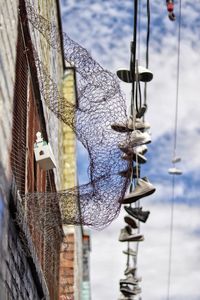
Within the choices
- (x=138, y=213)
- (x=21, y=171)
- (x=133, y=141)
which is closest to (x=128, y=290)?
(x=138, y=213)

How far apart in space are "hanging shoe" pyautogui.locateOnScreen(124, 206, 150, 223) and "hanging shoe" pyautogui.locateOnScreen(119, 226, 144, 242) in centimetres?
190

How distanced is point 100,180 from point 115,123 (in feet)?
1.29

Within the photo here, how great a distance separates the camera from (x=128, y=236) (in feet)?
35.6

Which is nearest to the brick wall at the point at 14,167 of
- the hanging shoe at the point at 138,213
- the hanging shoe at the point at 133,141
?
the hanging shoe at the point at 133,141

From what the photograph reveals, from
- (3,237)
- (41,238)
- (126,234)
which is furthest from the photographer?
(126,234)

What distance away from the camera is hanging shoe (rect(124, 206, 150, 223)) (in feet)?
27.9

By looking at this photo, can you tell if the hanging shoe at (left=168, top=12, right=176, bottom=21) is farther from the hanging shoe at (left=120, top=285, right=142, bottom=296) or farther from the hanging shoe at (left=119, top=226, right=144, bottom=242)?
the hanging shoe at (left=120, top=285, right=142, bottom=296)

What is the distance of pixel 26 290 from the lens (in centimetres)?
531

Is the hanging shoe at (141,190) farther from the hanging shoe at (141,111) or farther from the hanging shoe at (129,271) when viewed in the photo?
the hanging shoe at (129,271)

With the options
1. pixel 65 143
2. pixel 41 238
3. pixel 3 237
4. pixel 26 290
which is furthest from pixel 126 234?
pixel 3 237

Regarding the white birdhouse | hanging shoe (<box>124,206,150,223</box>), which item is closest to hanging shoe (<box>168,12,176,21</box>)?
the white birdhouse

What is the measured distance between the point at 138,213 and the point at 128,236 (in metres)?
2.23

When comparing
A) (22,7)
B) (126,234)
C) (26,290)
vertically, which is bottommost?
(126,234)

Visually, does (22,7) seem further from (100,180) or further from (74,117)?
(100,180)
